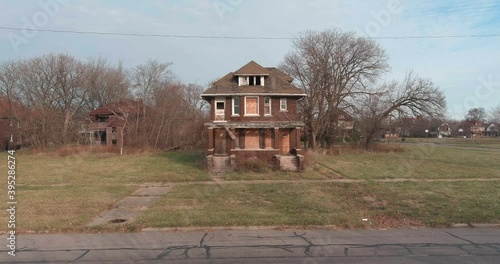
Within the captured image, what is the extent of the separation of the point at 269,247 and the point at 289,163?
1613cm

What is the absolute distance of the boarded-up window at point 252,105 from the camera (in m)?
25.0

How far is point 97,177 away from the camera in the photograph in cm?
1817

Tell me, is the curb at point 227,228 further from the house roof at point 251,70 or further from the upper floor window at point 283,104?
the house roof at point 251,70

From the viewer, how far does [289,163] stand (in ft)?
72.5

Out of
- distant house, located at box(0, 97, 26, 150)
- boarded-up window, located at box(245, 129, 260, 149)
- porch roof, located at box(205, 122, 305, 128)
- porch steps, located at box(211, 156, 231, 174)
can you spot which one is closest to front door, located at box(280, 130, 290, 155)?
porch roof, located at box(205, 122, 305, 128)

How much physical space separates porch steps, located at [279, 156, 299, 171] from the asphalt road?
563 inches

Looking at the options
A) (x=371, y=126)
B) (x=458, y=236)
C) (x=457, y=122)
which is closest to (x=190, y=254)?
(x=458, y=236)

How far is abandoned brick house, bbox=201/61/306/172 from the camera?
79.6 ft

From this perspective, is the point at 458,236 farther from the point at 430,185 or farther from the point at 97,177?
the point at 97,177

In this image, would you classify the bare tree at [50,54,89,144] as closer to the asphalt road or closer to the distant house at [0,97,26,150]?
the distant house at [0,97,26,150]

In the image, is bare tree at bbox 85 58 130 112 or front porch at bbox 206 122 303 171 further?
bare tree at bbox 85 58 130 112

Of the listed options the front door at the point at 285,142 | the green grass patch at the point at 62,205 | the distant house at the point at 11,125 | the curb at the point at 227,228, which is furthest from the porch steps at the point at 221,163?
the distant house at the point at 11,125

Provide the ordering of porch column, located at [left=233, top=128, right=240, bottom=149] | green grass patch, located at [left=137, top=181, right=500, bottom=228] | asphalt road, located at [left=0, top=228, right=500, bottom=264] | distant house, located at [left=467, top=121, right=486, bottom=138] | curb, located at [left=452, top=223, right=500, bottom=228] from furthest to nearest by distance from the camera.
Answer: distant house, located at [left=467, top=121, right=486, bottom=138] → porch column, located at [left=233, top=128, right=240, bottom=149] → green grass patch, located at [left=137, top=181, right=500, bottom=228] → curb, located at [left=452, top=223, right=500, bottom=228] → asphalt road, located at [left=0, top=228, right=500, bottom=264]

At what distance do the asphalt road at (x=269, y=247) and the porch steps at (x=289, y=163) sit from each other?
14299 mm
